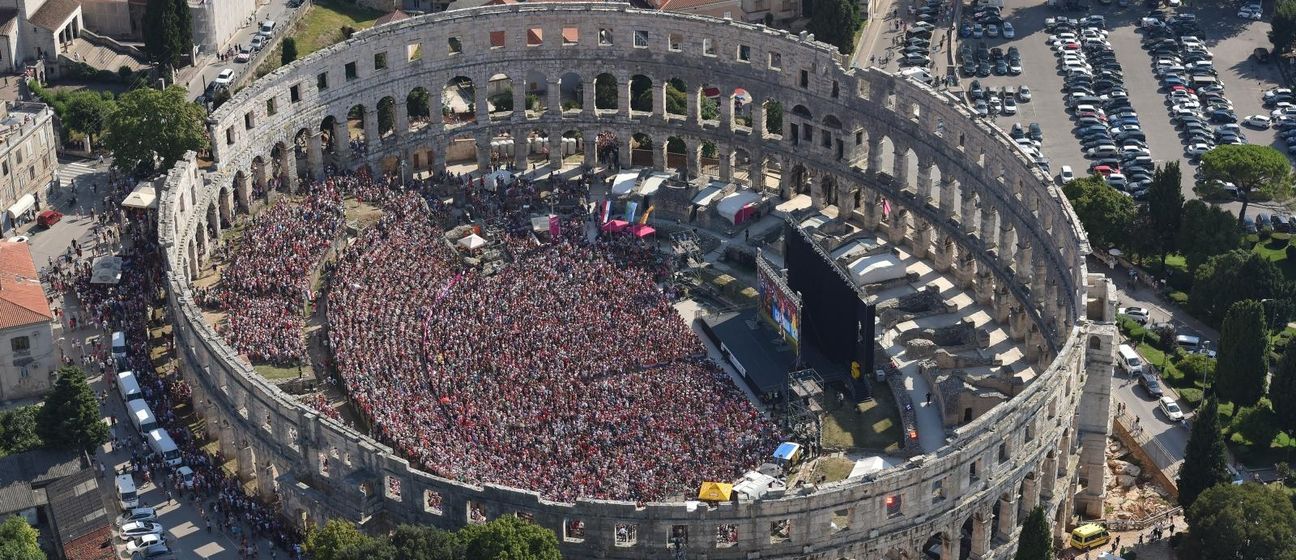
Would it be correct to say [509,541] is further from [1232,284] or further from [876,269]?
[1232,284]

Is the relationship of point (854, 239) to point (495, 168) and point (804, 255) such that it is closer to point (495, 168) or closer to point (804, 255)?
point (804, 255)

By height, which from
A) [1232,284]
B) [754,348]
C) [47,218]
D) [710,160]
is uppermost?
[710,160]

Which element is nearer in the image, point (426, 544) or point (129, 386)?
point (426, 544)

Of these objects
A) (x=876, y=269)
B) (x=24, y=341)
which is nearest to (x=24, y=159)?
(x=24, y=341)

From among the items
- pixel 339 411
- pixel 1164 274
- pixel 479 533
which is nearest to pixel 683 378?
pixel 339 411

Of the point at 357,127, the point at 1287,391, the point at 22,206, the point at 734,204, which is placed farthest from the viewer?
the point at 357,127

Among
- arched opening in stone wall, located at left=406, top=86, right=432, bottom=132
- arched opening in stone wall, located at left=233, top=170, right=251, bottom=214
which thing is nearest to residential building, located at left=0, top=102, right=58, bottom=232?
arched opening in stone wall, located at left=233, top=170, right=251, bottom=214

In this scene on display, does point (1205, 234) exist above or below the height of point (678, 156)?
below

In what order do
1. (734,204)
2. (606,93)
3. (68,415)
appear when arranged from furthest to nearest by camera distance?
1. (606,93)
2. (734,204)
3. (68,415)
